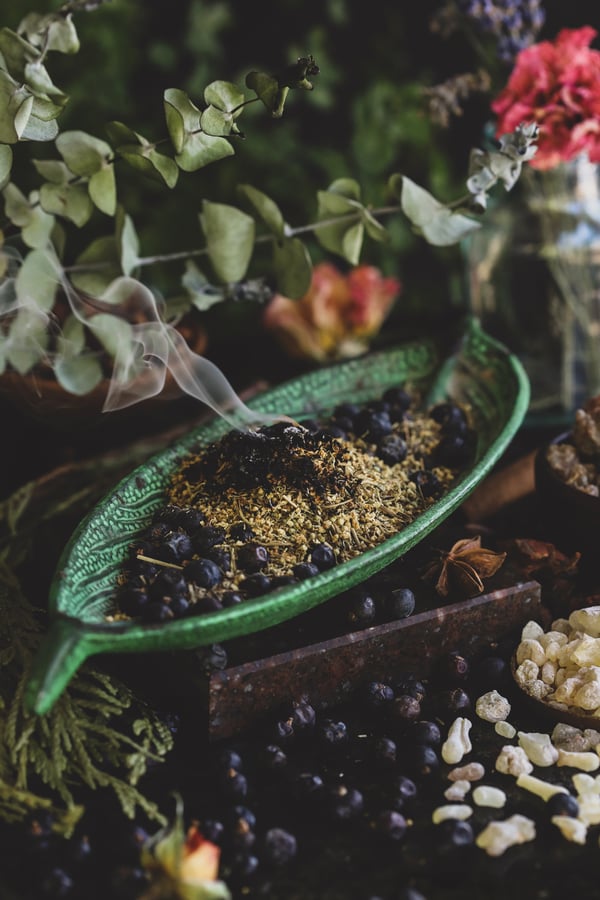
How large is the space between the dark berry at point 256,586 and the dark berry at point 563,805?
0.31 metres

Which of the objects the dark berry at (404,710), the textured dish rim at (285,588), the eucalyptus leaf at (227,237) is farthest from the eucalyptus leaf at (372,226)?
the dark berry at (404,710)

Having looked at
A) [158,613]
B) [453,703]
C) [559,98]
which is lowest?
[453,703]

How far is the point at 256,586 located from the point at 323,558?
0.26ft

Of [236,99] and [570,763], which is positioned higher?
[236,99]

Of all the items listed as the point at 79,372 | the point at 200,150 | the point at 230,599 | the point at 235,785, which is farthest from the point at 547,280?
the point at 235,785

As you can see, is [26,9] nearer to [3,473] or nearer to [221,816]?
[3,473]

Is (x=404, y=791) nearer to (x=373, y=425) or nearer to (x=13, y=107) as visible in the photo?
(x=373, y=425)

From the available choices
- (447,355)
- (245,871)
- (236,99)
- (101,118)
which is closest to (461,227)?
(447,355)

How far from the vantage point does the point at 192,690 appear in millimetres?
902

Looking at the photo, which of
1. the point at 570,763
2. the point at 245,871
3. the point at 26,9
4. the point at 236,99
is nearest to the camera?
the point at 245,871

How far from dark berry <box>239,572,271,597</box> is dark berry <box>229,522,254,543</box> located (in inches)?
2.7

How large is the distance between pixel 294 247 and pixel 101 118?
901mm

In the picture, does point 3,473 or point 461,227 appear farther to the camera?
point 3,473

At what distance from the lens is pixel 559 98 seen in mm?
1196
